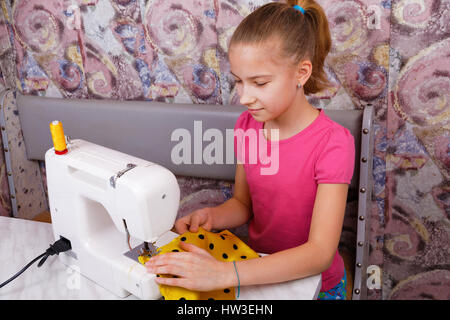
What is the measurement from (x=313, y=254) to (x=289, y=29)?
494mm

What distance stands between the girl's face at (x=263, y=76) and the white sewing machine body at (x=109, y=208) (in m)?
0.27

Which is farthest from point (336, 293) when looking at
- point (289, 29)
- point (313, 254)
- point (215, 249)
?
point (289, 29)

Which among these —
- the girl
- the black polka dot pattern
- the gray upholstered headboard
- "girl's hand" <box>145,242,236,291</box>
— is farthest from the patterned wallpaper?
"girl's hand" <box>145,242,236,291</box>

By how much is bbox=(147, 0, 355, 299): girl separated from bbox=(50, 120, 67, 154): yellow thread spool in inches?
12.0

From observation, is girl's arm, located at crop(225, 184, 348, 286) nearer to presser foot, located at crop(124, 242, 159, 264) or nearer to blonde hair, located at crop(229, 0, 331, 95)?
presser foot, located at crop(124, 242, 159, 264)

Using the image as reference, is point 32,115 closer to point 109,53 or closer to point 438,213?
point 109,53

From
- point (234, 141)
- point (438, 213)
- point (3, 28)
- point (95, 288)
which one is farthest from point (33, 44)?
point (438, 213)

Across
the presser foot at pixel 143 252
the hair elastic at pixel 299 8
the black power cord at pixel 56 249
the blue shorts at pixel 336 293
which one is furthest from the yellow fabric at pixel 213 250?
the hair elastic at pixel 299 8

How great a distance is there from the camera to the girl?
33.4 inches

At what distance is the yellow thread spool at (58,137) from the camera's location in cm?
89

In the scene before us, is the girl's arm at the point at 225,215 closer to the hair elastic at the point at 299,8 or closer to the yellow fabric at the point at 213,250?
the yellow fabric at the point at 213,250

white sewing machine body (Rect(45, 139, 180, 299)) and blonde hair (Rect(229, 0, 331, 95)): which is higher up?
blonde hair (Rect(229, 0, 331, 95))
